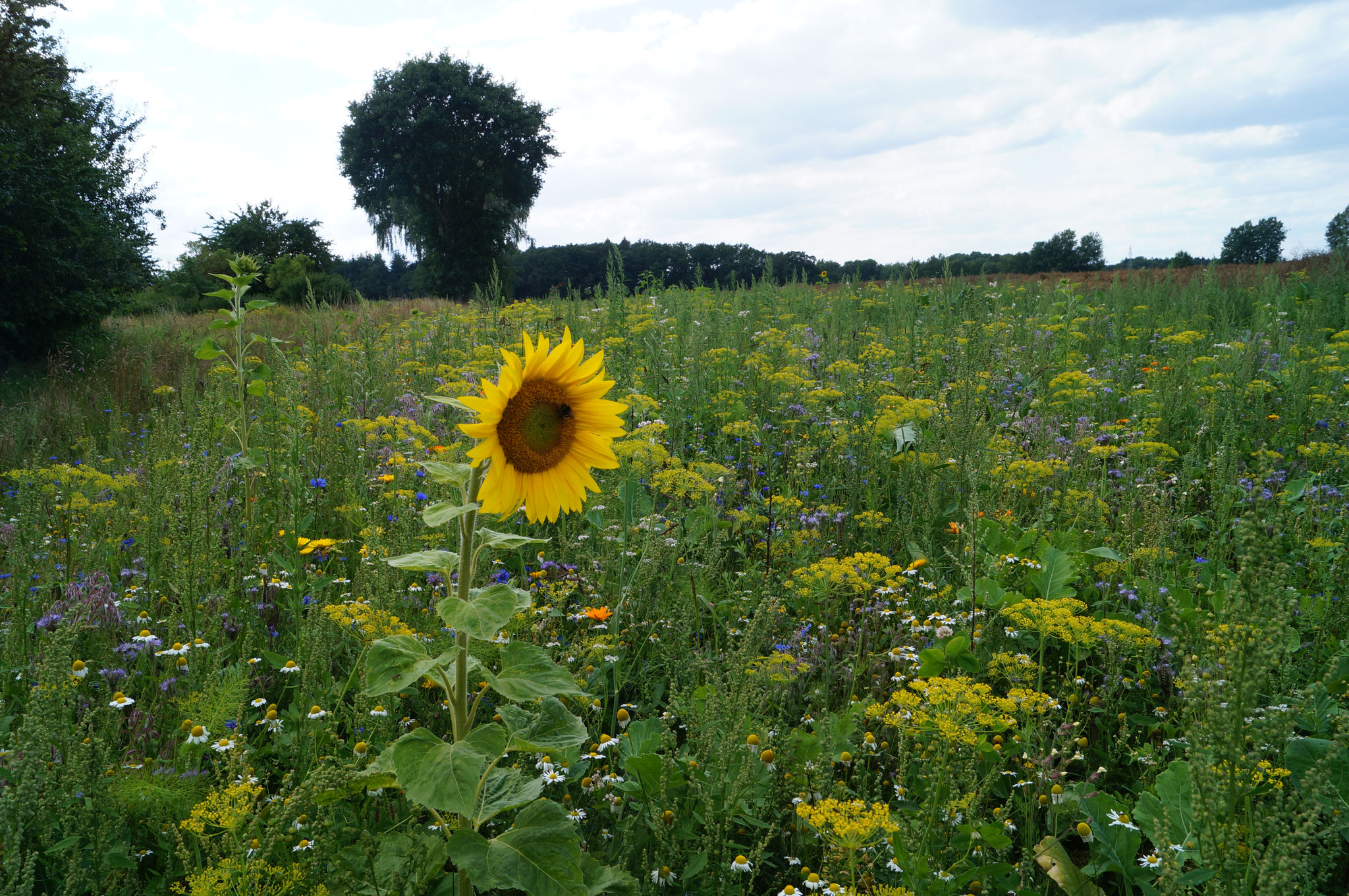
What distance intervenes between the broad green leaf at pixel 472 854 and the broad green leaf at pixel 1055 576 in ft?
7.73

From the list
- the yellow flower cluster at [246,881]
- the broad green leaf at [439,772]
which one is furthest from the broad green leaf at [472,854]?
the yellow flower cluster at [246,881]

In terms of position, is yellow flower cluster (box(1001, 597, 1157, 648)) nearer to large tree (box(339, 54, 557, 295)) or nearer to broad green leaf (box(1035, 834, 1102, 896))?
broad green leaf (box(1035, 834, 1102, 896))

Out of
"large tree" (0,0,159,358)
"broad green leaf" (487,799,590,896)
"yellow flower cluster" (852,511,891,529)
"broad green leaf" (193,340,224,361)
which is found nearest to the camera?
"broad green leaf" (487,799,590,896)

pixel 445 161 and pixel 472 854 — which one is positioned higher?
pixel 445 161

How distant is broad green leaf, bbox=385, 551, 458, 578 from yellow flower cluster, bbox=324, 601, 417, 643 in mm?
727

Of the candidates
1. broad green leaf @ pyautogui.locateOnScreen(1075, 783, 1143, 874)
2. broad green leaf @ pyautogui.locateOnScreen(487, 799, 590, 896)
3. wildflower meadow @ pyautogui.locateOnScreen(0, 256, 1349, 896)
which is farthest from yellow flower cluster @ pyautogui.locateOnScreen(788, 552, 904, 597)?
broad green leaf @ pyautogui.locateOnScreen(487, 799, 590, 896)

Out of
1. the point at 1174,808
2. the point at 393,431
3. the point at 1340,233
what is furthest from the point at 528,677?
the point at 1340,233

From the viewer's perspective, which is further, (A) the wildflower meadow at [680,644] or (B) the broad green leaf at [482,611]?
(A) the wildflower meadow at [680,644]

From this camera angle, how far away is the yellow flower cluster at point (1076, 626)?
217 centimetres

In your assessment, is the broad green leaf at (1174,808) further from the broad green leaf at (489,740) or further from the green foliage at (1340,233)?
the green foliage at (1340,233)

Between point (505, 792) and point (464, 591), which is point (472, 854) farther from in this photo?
point (464, 591)

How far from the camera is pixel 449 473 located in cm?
129

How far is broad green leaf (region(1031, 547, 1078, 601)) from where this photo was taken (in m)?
2.82

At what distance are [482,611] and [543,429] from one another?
0.47m
